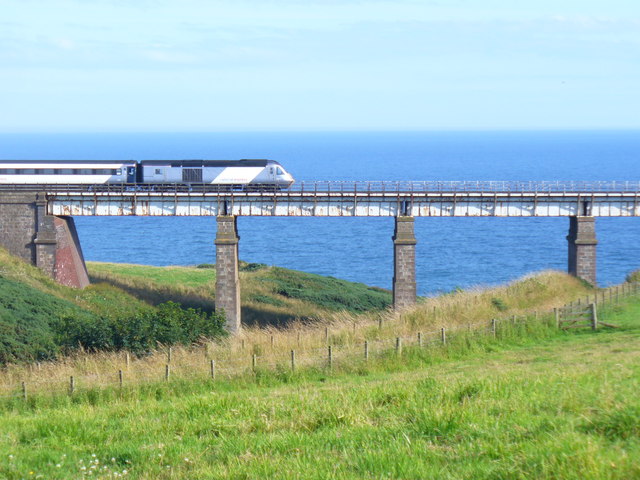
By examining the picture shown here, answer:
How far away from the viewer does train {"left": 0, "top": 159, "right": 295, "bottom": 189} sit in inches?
2334

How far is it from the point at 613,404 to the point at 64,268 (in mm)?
42764

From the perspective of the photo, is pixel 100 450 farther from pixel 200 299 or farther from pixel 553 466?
pixel 200 299

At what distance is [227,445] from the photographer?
14750 millimetres

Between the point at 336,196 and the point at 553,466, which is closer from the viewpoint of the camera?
the point at 553,466

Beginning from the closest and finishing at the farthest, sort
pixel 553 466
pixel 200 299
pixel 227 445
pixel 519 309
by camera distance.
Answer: pixel 553 466, pixel 227 445, pixel 519 309, pixel 200 299

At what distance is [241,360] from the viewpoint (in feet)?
87.2

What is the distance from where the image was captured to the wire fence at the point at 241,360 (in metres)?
24.0

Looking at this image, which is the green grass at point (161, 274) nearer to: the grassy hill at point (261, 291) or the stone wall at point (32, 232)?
the grassy hill at point (261, 291)

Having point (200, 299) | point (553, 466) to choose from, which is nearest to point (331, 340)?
point (553, 466)

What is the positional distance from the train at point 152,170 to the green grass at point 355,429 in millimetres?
36616

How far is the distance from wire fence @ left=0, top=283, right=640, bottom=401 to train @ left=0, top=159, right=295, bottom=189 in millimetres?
28398

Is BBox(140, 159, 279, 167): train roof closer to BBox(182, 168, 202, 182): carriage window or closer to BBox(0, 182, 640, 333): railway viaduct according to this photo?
BBox(182, 168, 202, 182): carriage window

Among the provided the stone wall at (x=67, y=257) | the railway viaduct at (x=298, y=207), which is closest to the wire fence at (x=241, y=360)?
the railway viaduct at (x=298, y=207)

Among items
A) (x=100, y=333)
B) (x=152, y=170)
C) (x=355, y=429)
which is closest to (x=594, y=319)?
(x=355, y=429)
